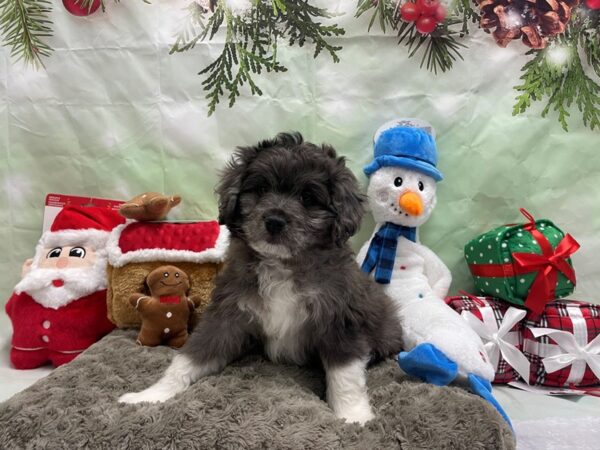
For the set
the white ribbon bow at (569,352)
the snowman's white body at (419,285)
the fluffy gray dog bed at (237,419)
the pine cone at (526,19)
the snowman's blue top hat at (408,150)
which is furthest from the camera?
the pine cone at (526,19)

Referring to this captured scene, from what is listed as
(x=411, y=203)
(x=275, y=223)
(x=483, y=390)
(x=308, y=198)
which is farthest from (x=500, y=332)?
(x=275, y=223)

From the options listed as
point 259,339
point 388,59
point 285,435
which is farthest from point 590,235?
point 285,435

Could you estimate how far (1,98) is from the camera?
8.42 feet

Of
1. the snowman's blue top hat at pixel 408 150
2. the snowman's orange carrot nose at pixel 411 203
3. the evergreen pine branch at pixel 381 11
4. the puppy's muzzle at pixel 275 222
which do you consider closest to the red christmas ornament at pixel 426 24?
the evergreen pine branch at pixel 381 11

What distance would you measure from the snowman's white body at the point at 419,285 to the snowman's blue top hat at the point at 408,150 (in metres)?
0.04

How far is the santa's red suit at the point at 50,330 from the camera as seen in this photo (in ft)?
7.38

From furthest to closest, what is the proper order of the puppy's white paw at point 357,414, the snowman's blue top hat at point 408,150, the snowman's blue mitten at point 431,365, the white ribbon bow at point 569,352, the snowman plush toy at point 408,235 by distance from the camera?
the snowman's blue top hat at point 408,150
the white ribbon bow at point 569,352
the snowman plush toy at point 408,235
the snowman's blue mitten at point 431,365
the puppy's white paw at point 357,414

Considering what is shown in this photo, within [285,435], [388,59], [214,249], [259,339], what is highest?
[388,59]

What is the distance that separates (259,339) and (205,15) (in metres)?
1.72

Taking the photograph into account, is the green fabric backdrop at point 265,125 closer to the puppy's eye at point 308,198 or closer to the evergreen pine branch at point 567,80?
the evergreen pine branch at point 567,80

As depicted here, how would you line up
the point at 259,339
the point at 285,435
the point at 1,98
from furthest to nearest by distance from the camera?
the point at 1,98, the point at 259,339, the point at 285,435

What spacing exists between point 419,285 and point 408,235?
29 centimetres

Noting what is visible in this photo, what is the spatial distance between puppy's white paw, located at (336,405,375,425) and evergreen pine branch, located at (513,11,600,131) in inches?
72.6

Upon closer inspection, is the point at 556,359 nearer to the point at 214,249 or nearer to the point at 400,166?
the point at 400,166
